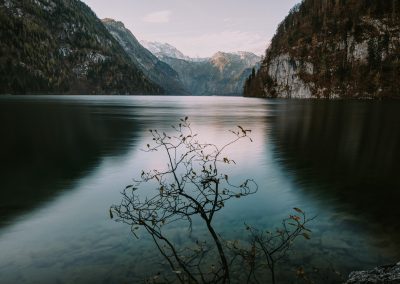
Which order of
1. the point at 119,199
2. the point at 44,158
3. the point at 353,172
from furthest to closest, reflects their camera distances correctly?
the point at 44,158 < the point at 353,172 < the point at 119,199

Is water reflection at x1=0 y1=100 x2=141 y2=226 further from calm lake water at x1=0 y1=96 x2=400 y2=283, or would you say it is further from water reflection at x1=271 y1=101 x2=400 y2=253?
water reflection at x1=271 y1=101 x2=400 y2=253


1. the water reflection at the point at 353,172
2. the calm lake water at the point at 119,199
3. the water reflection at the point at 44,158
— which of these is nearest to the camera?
the calm lake water at the point at 119,199

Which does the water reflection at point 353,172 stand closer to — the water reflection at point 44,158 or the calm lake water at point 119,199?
the calm lake water at point 119,199

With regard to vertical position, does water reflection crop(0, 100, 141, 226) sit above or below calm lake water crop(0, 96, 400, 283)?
below

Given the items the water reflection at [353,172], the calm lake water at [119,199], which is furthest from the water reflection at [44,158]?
the water reflection at [353,172]

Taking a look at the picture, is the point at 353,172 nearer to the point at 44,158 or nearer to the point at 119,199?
the point at 119,199

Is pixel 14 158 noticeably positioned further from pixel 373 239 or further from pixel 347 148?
pixel 347 148

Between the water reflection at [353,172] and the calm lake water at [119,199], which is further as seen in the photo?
the water reflection at [353,172]

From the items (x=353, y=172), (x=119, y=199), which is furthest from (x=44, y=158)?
(x=353, y=172)

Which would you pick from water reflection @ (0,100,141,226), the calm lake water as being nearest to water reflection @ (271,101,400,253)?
the calm lake water

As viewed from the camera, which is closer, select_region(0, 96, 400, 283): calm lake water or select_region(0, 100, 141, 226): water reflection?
select_region(0, 96, 400, 283): calm lake water

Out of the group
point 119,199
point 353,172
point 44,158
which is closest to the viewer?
point 119,199

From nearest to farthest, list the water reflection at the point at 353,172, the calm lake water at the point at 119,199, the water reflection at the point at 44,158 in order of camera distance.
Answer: the calm lake water at the point at 119,199
the water reflection at the point at 353,172
the water reflection at the point at 44,158

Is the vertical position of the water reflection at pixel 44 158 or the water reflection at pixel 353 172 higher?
the water reflection at pixel 353 172
